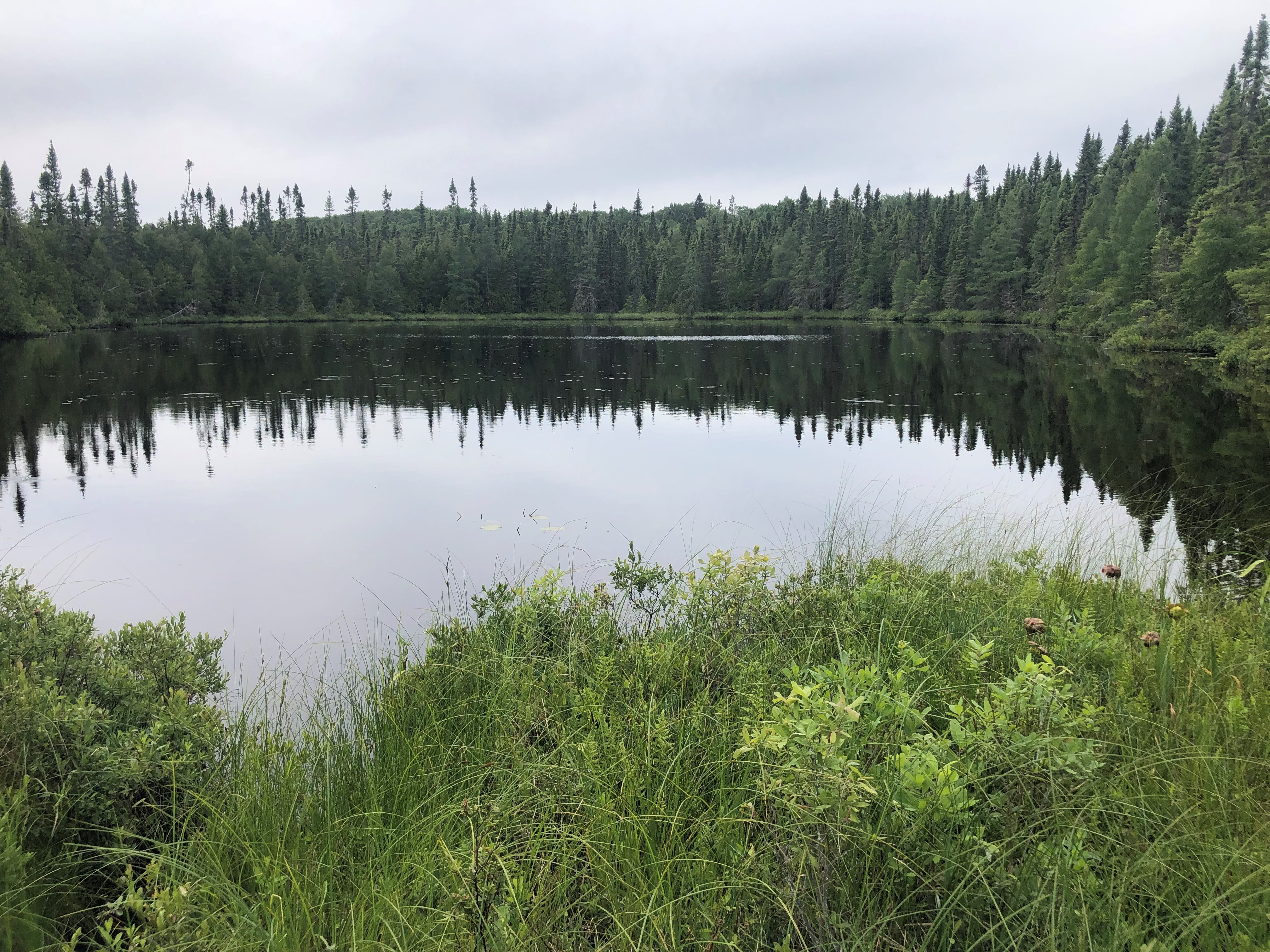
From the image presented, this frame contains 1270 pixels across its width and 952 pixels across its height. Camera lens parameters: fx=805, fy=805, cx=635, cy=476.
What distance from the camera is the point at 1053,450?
647 inches

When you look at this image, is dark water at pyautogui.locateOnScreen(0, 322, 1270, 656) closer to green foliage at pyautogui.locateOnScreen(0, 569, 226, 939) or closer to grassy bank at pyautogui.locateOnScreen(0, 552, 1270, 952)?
grassy bank at pyautogui.locateOnScreen(0, 552, 1270, 952)

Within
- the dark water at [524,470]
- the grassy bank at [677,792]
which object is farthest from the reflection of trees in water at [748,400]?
the grassy bank at [677,792]

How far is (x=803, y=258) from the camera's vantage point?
300 ft

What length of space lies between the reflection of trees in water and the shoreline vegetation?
514 cm

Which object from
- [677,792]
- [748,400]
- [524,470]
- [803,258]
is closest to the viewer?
[677,792]

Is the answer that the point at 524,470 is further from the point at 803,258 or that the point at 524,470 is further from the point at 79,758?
the point at 803,258

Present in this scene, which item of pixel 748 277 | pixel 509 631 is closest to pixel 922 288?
pixel 748 277

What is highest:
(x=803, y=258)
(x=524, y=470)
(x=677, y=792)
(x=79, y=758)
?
(x=803, y=258)

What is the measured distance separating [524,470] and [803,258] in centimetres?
8323

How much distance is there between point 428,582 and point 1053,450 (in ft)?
43.6

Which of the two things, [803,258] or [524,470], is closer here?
[524,470]

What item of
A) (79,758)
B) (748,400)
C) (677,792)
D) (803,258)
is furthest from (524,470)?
(803,258)

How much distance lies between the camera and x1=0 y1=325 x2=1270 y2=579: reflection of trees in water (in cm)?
1443

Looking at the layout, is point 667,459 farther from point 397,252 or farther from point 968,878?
point 397,252
